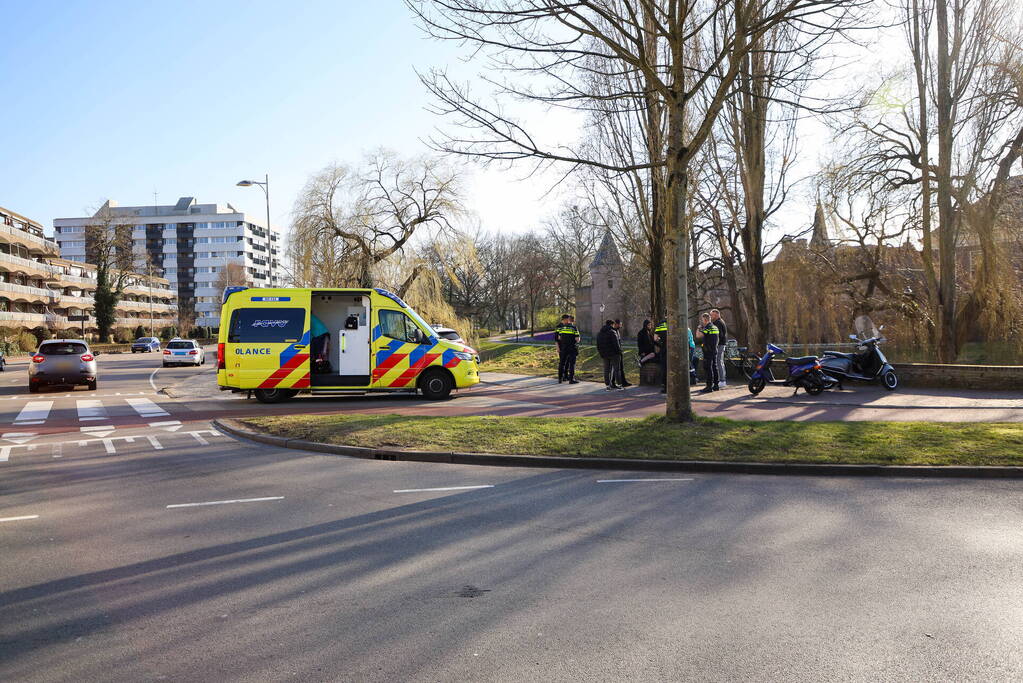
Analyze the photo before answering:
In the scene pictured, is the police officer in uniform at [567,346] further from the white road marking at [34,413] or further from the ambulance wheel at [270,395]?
the white road marking at [34,413]

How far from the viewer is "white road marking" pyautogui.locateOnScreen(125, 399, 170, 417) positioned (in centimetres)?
1630

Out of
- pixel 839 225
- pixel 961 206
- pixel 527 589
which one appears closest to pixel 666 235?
pixel 527 589

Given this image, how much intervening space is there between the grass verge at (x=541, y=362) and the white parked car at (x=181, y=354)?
1713 cm

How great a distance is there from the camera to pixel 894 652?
3836mm

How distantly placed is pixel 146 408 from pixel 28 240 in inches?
2802

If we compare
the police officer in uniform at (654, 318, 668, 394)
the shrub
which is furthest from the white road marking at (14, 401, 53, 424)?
the shrub

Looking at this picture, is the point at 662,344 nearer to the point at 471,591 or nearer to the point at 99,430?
the point at 99,430

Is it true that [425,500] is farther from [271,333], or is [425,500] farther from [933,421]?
[271,333]

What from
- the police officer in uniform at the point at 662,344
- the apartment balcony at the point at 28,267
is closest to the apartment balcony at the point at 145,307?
the apartment balcony at the point at 28,267

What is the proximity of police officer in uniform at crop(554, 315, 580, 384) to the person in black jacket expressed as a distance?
1166mm

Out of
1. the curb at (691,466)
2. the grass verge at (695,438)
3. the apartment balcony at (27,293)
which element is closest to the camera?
the curb at (691,466)

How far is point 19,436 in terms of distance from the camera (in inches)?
507

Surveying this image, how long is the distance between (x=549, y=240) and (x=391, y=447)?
6454cm

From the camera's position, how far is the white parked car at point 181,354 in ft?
147
